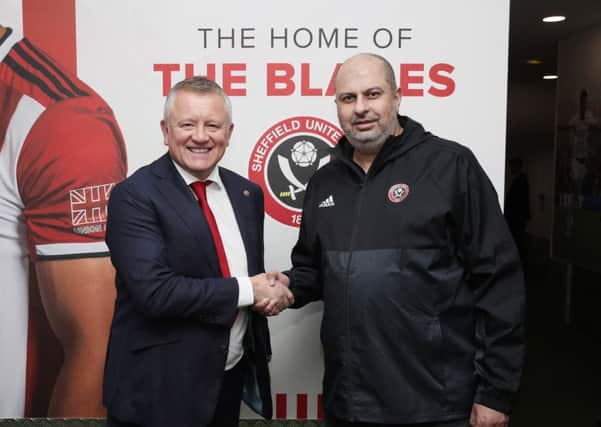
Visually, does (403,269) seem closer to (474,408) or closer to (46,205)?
(474,408)

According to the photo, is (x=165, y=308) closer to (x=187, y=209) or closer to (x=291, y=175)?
(x=187, y=209)

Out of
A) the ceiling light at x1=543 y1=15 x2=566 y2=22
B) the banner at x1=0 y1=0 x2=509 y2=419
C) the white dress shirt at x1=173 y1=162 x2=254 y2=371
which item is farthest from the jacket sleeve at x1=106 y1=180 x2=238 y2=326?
the ceiling light at x1=543 y1=15 x2=566 y2=22

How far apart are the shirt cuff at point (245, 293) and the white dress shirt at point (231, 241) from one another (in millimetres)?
79

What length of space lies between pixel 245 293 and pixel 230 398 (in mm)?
416

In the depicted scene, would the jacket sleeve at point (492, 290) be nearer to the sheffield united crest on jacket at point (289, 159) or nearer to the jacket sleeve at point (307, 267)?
the jacket sleeve at point (307, 267)

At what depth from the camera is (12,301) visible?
2.36 meters

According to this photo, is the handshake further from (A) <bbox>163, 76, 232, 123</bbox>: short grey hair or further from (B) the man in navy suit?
(A) <bbox>163, 76, 232, 123</bbox>: short grey hair

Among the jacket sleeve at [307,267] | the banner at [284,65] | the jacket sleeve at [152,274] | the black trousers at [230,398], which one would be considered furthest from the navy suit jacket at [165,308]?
the banner at [284,65]

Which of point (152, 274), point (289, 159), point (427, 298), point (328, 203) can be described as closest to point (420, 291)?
point (427, 298)

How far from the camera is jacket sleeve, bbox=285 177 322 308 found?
6.33 feet

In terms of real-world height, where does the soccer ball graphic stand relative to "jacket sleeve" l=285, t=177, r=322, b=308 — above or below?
above

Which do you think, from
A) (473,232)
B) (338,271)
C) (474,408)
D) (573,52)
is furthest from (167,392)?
(573,52)

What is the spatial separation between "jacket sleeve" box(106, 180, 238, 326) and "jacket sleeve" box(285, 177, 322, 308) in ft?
1.20

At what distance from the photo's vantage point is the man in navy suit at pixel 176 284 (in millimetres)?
1593
